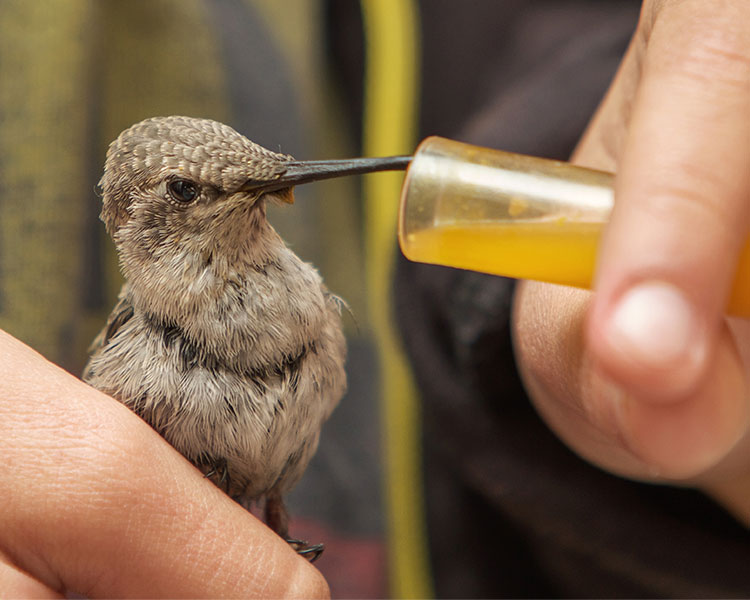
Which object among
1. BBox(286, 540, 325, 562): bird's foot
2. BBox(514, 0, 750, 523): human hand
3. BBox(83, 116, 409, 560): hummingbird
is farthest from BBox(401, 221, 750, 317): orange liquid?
BBox(286, 540, 325, 562): bird's foot

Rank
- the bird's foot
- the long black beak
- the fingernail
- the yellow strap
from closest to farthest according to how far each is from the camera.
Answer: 1. the fingernail
2. the long black beak
3. the bird's foot
4. the yellow strap

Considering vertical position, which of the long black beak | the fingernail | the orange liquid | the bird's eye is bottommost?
the fingernail

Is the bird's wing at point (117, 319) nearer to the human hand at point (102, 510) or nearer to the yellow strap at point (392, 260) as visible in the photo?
the human hand at point (102, 510)

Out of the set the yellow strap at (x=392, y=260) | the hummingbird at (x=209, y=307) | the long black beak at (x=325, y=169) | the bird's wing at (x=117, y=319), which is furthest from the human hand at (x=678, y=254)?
the yellow strap at (x=392, y=260)


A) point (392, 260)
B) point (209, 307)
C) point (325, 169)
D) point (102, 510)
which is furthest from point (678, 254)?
point (392, 260)

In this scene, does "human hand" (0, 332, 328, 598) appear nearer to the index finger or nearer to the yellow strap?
the index finger
